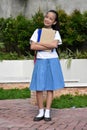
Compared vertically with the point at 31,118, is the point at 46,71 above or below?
above

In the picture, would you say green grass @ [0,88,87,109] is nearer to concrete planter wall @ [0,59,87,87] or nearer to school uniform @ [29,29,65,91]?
concrete planter wall @ [0,59,87,87]

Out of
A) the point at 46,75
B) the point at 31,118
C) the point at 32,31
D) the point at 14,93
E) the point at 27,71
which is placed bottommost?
the point at 14,93

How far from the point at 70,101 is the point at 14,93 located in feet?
5.48

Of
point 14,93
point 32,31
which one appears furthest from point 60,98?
point 32,31

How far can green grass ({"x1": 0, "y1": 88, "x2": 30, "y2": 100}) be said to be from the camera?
977cm

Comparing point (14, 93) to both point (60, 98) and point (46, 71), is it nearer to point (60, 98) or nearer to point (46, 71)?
point (60, 98)

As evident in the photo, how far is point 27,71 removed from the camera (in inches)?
425

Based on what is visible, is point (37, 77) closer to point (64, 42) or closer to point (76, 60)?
point (76, 60)

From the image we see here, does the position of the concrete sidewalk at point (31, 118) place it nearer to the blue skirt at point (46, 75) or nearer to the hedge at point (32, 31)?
the blue skirt at point (46, 75)

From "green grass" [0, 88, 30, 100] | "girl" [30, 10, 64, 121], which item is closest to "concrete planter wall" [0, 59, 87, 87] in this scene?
"green grass" [0, 88, 30, 100]

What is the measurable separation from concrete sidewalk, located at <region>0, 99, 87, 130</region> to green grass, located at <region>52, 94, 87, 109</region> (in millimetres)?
385

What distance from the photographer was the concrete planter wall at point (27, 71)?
33.7 ft

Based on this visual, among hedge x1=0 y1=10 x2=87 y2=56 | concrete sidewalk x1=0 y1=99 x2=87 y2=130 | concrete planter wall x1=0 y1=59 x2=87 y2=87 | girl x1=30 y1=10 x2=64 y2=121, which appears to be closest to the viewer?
concrete sidewalk x1=0 y1=99 x2=87 y2=130

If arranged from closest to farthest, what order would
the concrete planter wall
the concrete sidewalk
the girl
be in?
the concrete sidewalk → the girl → the concrete planter wall
